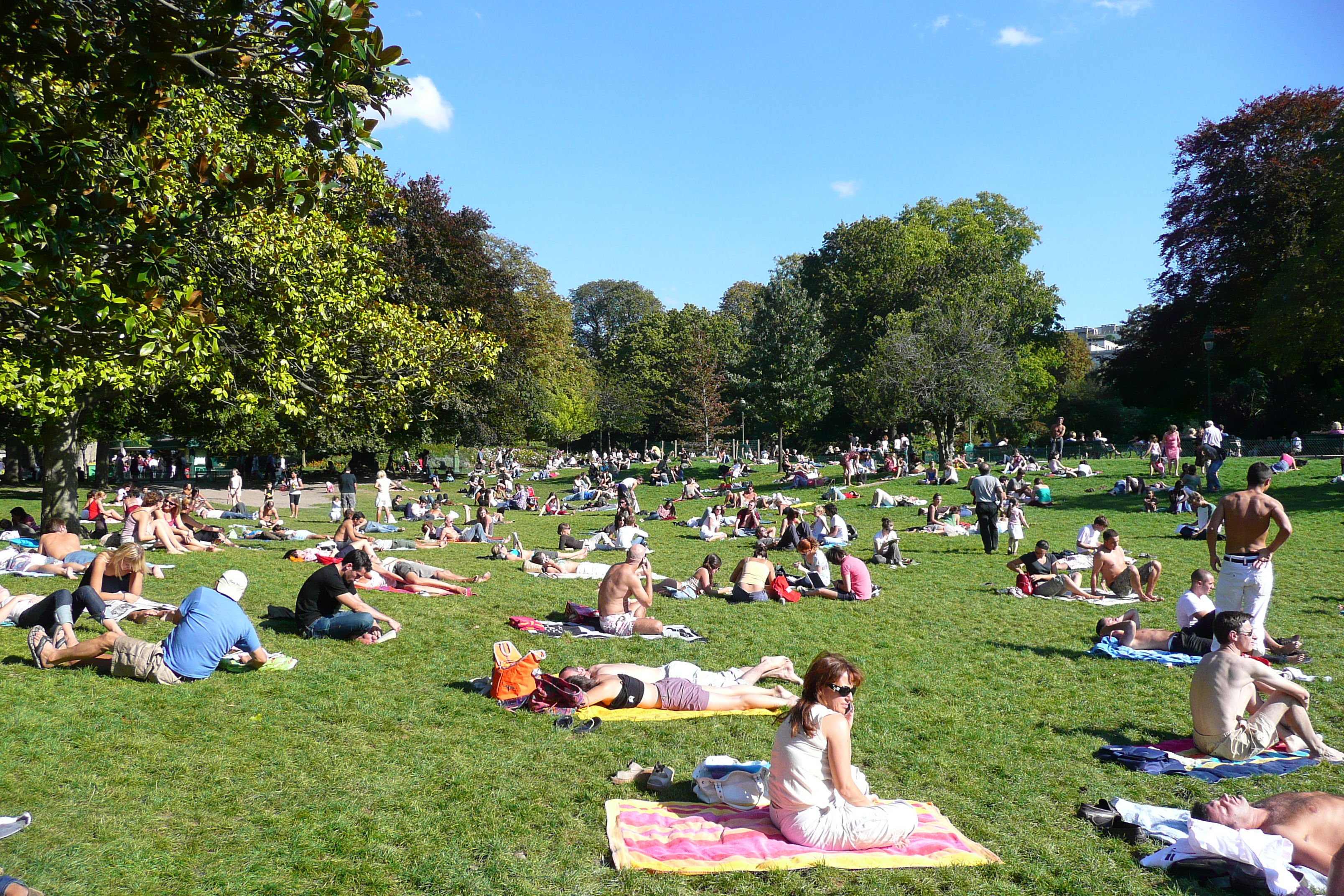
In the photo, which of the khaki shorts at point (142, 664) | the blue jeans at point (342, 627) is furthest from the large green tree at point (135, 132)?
the blue jeans at point (342, 627)

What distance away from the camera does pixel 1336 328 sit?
937 inches

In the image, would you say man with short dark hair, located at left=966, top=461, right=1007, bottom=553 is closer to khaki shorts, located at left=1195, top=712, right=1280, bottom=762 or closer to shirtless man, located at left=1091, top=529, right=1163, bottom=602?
shirtless man, located at left=1091, top=529, right=1163, bottom=602

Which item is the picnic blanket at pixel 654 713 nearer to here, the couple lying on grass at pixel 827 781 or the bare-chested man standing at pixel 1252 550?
the couple lying on grass at pixel 827 781

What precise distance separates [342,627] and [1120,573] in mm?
10140

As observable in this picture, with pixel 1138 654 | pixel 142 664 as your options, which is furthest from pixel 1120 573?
pixel 142 664

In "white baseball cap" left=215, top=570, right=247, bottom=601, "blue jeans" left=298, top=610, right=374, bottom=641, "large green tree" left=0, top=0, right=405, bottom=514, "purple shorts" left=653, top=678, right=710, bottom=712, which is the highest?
"large green tree" left=0, top=0, right=405, bottom=514

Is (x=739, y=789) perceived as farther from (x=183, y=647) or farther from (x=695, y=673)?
(x=183, y=647)

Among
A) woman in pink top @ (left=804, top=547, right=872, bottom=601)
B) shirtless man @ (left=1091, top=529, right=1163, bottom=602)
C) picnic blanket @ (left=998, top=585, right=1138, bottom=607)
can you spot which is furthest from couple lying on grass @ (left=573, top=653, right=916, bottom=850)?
shirtless man @ (left=1091, top=529, right=1163, bottom=602)

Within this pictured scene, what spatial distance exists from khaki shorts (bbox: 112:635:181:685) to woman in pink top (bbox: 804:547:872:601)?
8260mm

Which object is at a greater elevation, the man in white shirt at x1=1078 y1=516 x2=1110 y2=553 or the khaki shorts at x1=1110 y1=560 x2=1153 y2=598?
the man in white shirt at x1=1078 y1=516 x2=1110 y2=553

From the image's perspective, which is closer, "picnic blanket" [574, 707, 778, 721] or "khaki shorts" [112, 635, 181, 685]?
"picnic blanket" [574, 707, 778, 721]

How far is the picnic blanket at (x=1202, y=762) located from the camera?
584 cm

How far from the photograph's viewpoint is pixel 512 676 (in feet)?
24.6

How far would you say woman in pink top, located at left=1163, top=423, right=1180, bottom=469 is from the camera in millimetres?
26594
